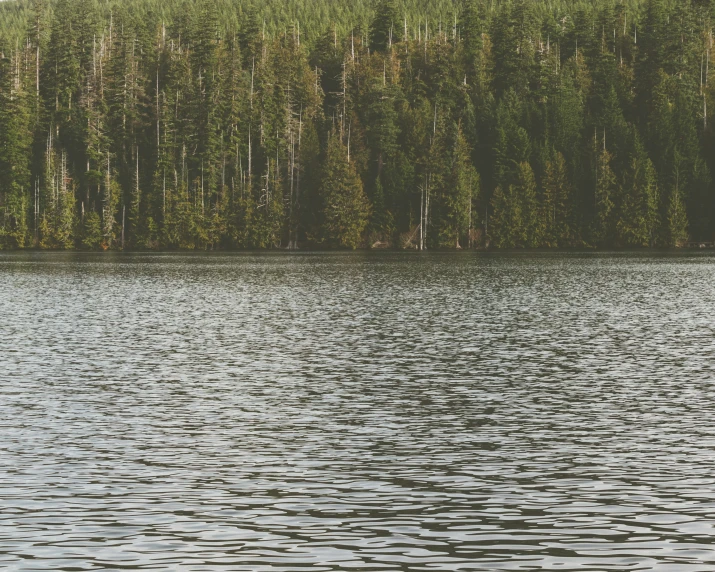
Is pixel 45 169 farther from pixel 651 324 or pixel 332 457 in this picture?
pixel 332 457

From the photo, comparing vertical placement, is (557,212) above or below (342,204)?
below

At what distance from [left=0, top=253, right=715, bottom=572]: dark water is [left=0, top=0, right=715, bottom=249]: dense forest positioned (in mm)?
109115

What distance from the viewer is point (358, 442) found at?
71.7 feet

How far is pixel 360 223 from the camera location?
6186 inches

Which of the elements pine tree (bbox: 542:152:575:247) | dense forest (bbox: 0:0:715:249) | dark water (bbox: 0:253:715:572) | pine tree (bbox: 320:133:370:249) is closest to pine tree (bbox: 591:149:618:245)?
dense forest (bbox: 0:0:715:249)

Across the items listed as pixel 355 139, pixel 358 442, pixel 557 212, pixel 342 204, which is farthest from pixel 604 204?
pixel 358 442

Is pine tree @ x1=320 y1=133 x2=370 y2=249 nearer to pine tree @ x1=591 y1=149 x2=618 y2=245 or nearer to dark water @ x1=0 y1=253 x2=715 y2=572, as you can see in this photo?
pine tree @ x1=591 y1=149 x2=618 y2=245

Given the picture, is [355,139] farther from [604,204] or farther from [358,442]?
[358,442]

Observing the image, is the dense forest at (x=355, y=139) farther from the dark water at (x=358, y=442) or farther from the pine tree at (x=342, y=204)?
the dark water at (x=358, y=442)

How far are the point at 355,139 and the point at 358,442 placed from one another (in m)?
152

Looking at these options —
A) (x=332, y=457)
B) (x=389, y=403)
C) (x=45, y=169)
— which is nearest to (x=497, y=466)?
(x=332, y=457)

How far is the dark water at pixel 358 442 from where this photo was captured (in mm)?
14703

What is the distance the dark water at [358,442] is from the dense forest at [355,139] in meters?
109

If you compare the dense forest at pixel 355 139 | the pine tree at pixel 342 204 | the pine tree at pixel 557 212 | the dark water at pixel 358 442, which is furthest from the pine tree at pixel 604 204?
the dark water at pixel 358 442
